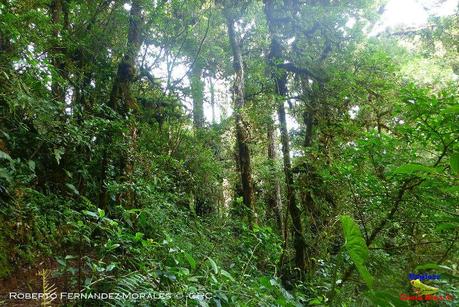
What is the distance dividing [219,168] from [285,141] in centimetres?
297

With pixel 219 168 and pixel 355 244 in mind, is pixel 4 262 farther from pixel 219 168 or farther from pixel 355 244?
pixel 219 168

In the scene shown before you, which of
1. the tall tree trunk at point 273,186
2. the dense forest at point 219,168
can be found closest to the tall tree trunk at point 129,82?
the dense forest at point 219,168

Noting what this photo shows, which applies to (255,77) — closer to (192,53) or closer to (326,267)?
(192,53)

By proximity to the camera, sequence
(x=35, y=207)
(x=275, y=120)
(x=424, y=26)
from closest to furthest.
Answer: (x=35, y=207)
(x=275, y=120)
(x=424, y=26)

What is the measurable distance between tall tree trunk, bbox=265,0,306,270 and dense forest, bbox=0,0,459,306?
39 mm

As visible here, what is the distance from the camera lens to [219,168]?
28.9 feet

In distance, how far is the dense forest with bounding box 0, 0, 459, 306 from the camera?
7.54 ft

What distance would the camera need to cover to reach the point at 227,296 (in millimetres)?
2449

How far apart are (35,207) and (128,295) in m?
2.25

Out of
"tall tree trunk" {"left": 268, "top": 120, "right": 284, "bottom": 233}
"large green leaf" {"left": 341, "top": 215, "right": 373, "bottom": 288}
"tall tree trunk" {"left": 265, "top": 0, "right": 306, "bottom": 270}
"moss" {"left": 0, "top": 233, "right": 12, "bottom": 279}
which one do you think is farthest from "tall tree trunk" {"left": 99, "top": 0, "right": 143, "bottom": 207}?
"large green leaf" {"left": 341, "top": 215, "right": 373, "bottom": 288}

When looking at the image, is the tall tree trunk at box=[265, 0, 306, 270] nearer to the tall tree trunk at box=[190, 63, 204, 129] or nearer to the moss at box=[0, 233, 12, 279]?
the tall tree trunk at box=[190, 63, 204, 129]

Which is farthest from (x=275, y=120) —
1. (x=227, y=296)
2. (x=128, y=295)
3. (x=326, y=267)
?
(x=128, y=295)

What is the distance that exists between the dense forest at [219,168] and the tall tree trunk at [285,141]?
39 mm

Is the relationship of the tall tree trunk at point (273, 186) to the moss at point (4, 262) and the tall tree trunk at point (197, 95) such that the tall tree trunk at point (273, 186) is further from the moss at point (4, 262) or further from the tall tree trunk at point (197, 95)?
the moss at point (4, 262)
